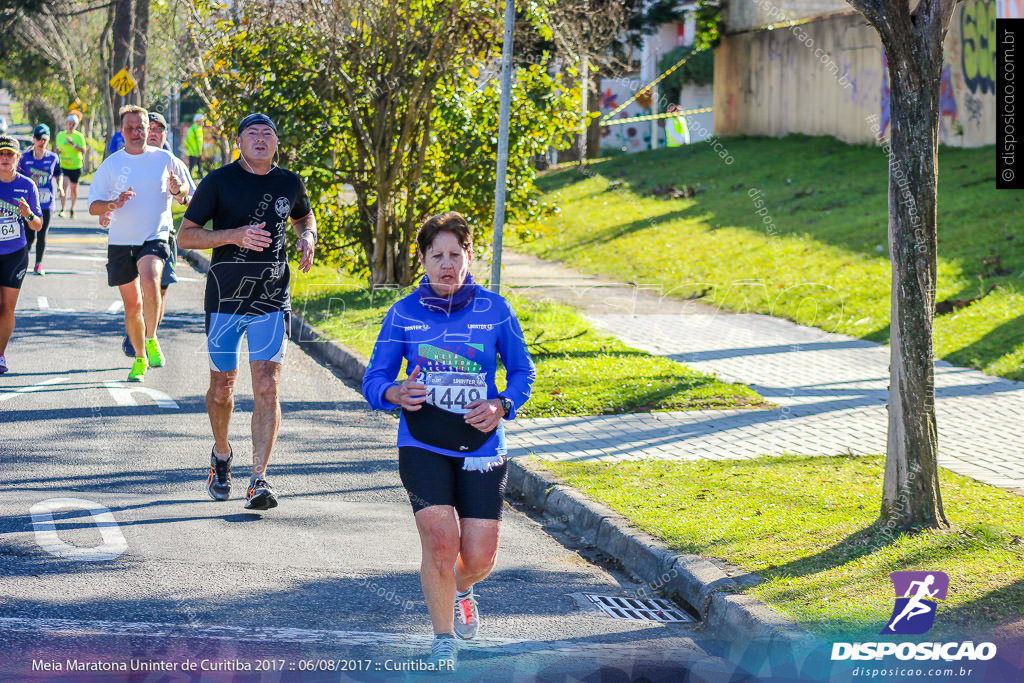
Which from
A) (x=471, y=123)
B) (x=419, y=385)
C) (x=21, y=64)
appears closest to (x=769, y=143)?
(x=471, y=123)

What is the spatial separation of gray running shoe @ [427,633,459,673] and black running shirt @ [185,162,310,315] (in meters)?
2.76

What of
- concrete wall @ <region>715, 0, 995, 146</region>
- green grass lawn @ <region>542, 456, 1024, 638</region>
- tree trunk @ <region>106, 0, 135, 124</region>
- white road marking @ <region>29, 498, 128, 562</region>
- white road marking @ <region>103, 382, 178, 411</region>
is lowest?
green grass lawn @ <region>542, 456, 1024, 638</region>

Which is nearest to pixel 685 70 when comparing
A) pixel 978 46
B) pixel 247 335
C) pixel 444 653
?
pixel 978 46

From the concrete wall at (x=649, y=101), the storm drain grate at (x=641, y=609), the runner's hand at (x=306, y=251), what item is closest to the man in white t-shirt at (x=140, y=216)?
the runner's hand at (x=306, y=251)

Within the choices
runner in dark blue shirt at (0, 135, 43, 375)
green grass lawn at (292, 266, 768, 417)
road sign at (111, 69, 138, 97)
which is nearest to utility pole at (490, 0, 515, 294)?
green grass lawn at (292, 266, 768, 417)

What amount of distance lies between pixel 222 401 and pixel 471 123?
8.15m

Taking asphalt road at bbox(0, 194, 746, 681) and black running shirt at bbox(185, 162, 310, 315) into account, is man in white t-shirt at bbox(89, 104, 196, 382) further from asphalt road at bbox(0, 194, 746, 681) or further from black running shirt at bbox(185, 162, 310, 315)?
black running shirt at bbox(185, 162, 310, 315)

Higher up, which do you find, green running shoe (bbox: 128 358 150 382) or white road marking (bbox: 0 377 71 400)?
green running shoe (bbox: 128 358 150 382)

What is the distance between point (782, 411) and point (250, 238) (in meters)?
4.78

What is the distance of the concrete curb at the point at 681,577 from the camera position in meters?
4.93

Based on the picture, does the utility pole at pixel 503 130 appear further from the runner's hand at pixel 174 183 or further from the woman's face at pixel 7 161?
the woman's face at pixel 7 161

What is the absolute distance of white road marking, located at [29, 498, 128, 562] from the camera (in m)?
5.84

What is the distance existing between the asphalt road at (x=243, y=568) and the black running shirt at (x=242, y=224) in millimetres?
1161

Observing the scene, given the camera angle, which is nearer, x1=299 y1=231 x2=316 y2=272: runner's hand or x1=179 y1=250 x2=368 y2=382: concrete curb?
x1=299 y1=231 x2=316 y2=272: runner's hand
